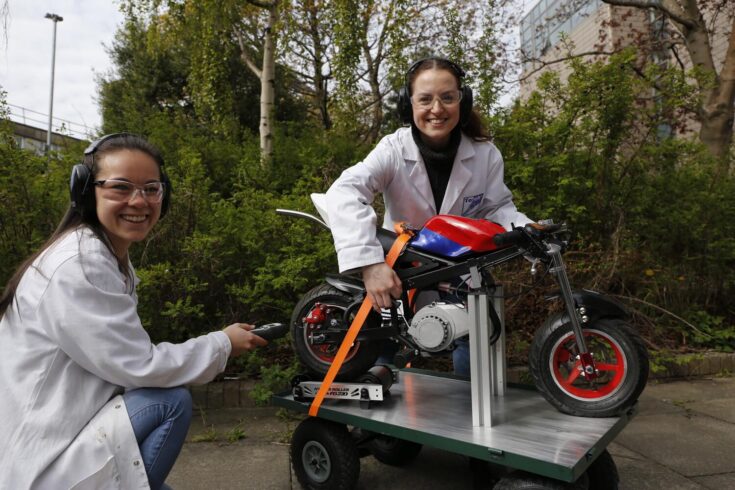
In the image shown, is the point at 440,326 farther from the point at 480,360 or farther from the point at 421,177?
the point at 421,177

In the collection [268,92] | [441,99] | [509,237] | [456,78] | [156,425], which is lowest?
[156,425]

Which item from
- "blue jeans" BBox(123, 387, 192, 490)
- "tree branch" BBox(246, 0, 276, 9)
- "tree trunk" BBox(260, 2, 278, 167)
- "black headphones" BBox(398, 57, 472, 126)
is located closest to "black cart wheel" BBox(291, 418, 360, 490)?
"blue jeans" BBox(123, 387, 192, 490)

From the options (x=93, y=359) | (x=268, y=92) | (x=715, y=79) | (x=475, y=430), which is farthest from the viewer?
(x=268, y=92)

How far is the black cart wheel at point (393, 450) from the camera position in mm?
2652

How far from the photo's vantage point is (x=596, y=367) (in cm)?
210

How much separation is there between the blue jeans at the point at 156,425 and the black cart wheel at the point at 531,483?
1061 millimetres

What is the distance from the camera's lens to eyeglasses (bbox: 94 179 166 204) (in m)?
1.60

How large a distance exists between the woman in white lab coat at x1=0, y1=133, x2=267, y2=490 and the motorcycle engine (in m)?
0.83

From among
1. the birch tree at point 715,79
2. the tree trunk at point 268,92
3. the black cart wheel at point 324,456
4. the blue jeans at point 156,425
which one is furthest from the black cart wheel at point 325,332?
the birch tree at point 715,79

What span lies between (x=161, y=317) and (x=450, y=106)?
2.52 m

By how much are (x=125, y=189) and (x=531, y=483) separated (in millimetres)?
1576

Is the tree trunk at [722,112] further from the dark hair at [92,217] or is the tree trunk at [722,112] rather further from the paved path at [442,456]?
the dark hair at [92,217]

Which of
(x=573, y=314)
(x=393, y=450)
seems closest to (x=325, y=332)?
(x=393, y=450)

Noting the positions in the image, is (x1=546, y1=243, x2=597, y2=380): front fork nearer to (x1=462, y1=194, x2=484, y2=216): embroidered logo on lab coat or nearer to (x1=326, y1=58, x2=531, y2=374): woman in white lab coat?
(x1=326, y1=58, x2=531, y2=374): woman in white lab coat
